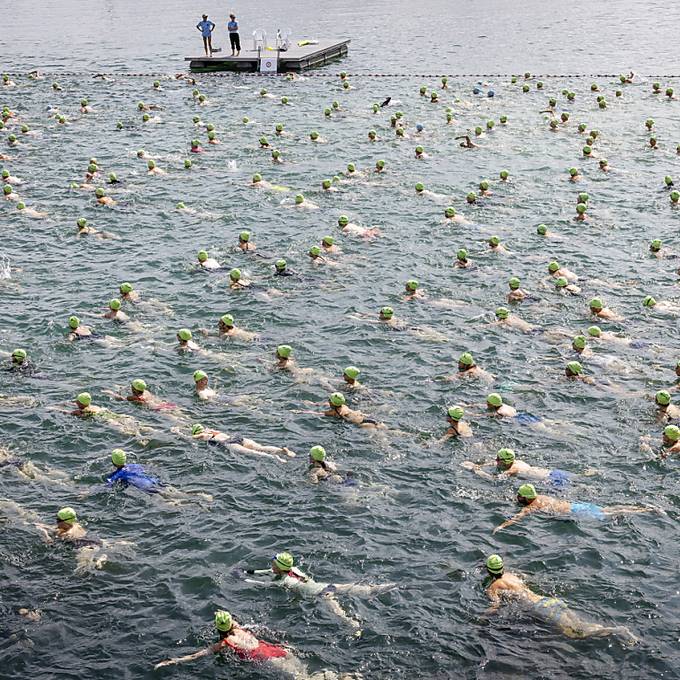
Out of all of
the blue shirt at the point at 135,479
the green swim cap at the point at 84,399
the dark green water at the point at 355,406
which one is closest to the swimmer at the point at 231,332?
the dark green water at the point at 355,406

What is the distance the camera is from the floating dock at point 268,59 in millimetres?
62594

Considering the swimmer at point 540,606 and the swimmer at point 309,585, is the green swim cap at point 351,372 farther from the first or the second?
the swimmer at point 540,606

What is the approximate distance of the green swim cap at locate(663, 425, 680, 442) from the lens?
21219 millimetres

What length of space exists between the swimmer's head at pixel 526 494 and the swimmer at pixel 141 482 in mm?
6964

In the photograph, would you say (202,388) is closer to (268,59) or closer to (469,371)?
(469,371)

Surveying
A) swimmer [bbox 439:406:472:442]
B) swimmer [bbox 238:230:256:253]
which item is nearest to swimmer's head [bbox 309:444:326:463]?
swimmer [bbox 439:406:472:442]

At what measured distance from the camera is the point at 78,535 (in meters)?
19.4

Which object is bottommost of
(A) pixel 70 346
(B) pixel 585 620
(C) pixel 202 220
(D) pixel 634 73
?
(B) pixel 585 620

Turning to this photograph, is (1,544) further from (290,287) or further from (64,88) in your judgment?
(64,88)

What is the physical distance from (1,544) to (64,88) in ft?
156

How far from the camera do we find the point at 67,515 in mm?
19297

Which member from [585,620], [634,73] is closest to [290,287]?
[585,620]

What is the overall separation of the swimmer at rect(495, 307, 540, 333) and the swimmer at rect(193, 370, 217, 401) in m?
9.13

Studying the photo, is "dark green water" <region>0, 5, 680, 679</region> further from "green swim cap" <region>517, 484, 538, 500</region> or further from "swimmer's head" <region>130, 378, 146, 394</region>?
"swimmer's head" <region>130, 378, 146, 394</region>
